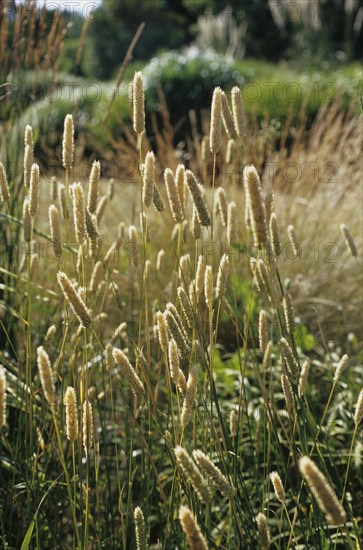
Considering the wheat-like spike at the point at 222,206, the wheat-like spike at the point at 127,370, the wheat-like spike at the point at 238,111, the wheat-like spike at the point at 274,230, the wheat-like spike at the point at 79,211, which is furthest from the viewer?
the wheat-like spike at the point at 222,206

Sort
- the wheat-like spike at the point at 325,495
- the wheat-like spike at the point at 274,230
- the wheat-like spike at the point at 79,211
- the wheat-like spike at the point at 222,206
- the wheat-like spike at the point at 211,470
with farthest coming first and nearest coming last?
the wheat-like spike at the point at 222,206, the wheat-like spike at the point at 274,230, the wheat-like spike at the point at 79,211, the wheat-like spike at the point at 211,470, the wheat-like spike at the point at 325,495

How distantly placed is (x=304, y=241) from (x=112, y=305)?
1192 mm

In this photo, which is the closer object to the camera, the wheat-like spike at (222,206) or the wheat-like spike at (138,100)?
the wheat-like spike at (138,100)

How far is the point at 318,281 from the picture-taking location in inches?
140

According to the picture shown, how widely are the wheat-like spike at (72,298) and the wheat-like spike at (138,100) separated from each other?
0.31 metres

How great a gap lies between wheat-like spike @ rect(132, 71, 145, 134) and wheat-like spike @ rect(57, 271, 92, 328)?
0.31 m

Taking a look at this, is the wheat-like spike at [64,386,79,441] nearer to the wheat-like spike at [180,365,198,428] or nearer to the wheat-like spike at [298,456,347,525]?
the wheat-like spike at [180,365,198,428]

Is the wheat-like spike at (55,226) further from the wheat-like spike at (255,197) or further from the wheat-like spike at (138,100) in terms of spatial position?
the wheat-like spike at (255,197)

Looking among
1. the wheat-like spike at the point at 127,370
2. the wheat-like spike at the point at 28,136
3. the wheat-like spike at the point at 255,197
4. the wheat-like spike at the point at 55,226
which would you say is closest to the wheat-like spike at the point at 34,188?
the wheat-like spike at the point at 55,226

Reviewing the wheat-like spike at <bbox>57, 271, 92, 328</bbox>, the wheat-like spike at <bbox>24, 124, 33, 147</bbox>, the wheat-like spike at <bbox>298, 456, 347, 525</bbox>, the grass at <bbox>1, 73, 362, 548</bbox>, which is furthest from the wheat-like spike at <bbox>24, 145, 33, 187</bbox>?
the wheat-like spike at <bbox>298, 456, 347, 525</bbox>

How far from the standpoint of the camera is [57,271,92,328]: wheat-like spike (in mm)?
916

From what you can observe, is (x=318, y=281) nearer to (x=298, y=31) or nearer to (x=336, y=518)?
(x=336, y=518)

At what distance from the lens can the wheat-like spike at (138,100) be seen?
1073 mm

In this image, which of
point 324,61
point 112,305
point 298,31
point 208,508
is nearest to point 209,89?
point 324,61
